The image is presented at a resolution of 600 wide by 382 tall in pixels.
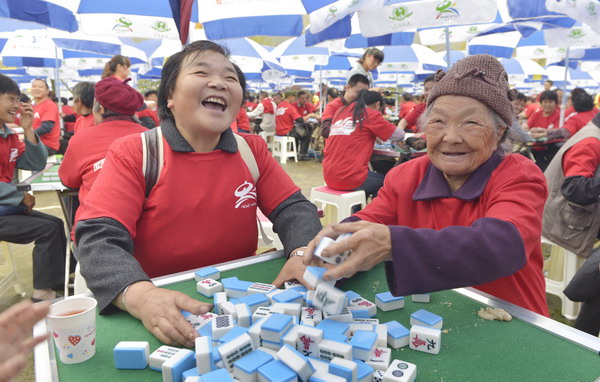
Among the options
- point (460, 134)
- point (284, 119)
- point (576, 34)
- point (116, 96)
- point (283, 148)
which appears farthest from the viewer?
point (284, 119)

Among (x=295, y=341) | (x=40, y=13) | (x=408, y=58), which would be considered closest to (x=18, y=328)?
(x=295, y=341)

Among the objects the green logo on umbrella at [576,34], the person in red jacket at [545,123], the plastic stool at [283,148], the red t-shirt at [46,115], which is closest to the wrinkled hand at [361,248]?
the person in red jacket at [545,123]

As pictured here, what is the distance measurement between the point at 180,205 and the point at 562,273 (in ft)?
12.1

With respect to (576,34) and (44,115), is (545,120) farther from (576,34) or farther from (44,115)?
(44,115)

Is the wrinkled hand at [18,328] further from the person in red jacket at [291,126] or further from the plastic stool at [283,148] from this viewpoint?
the person in red jacket at [291,126]

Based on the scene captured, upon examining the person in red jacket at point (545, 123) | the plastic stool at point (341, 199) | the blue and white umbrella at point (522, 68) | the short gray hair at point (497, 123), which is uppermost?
the blue and white umbrella at point (522, 68)

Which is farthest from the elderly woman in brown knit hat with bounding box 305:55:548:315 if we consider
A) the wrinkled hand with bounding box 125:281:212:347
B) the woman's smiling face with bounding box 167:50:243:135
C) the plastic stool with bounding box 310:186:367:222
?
the plastic stool with bounding box 310:186:367:222

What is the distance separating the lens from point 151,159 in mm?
1854

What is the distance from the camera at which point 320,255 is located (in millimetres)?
1242

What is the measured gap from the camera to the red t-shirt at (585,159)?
317cm

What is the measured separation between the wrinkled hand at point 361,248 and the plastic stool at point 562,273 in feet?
9.45

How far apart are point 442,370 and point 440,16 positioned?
4.76 metres

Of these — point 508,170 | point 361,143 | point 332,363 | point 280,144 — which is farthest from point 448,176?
point 280,144

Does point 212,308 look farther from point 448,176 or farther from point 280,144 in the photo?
point 280,144
